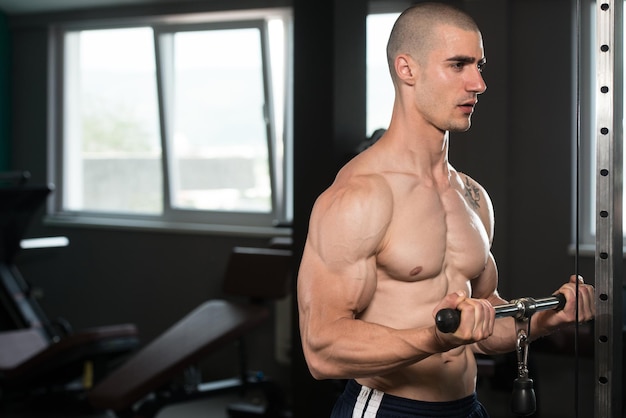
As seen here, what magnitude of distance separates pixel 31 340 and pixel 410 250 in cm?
328

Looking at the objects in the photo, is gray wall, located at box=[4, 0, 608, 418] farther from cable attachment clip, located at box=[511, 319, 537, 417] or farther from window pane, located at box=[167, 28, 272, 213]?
window pane, located at box=[167, 28, 272, 213]

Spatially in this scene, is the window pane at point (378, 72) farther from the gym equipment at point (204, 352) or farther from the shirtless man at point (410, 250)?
the gym equipment at point (204, 352)

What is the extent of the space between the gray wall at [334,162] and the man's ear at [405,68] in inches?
5.5

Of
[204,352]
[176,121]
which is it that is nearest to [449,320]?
[204,352]

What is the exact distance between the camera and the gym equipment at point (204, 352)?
3297 mm

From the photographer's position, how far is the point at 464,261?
1.31 metres

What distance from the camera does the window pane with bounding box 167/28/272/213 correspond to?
15.1ft

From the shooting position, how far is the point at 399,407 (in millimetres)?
1344

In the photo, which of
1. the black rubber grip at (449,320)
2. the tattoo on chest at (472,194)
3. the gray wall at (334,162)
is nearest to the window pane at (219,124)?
the gray wall at (334,162)

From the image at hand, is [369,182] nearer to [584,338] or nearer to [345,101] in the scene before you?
[584,338]

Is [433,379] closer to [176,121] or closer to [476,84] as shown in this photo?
[476,84]

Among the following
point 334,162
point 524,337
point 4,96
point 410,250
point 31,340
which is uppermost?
point 4,96

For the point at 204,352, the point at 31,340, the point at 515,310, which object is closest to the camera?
the point at 515,310

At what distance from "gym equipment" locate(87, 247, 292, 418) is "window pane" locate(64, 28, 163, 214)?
1360 millimetres
